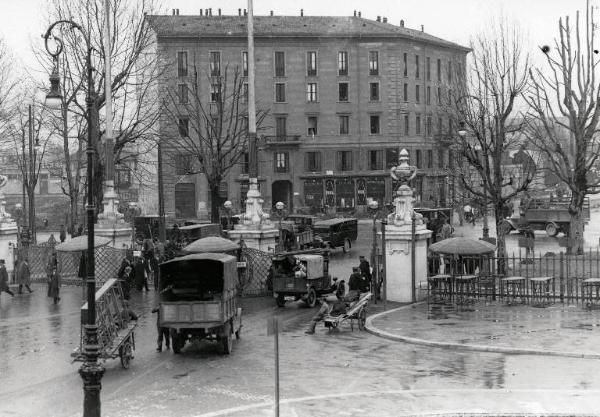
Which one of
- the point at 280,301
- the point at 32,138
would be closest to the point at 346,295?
the point at 280,301

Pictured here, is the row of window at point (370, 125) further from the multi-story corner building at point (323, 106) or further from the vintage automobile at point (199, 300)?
the vintage automobile at point (199, 300)

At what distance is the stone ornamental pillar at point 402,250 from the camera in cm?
2698

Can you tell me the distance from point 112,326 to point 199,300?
223 centimetres

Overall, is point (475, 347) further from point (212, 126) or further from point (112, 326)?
point (212, 126)

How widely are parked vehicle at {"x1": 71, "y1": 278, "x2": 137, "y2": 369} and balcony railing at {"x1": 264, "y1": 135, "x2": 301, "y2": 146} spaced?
5810cm

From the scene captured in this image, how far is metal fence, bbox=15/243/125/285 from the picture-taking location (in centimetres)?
3145

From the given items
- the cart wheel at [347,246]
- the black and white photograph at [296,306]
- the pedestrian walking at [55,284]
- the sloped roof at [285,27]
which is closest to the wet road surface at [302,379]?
the black and white photograph at [296,306]

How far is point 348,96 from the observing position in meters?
79.9

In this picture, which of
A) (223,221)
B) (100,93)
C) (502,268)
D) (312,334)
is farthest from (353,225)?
(312,334)

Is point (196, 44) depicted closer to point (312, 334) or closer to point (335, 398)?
point (312, 334)

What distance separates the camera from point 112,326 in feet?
59.3

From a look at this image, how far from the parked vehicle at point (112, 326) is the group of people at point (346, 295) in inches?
186

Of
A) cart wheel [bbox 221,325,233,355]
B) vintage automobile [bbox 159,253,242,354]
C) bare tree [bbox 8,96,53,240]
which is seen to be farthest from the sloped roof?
cart wheel [bbox 221,325,233,355]

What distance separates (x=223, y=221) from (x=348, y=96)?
30389 mm
